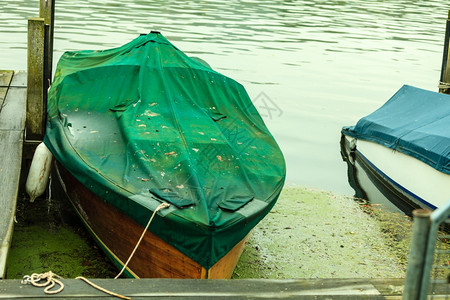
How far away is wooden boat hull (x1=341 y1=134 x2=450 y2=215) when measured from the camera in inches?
323

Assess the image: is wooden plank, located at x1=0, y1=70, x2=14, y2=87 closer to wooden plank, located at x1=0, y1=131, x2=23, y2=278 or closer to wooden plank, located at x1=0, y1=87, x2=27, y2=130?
wooden plank, located at x1=0, y1=87, x2=27, y2=130

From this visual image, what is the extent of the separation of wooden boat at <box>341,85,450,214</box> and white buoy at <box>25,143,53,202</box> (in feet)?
16.0

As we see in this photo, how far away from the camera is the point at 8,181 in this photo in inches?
239

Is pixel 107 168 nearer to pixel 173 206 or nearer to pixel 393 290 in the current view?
pixel 173 206

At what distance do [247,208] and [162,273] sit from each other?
0.90 meters

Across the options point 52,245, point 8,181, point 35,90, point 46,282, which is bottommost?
point 52,245

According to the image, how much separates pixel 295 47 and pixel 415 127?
12.6 m

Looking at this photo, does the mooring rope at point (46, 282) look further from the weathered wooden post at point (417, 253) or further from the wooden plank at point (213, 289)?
the weathered wooden post at point (417, 253)

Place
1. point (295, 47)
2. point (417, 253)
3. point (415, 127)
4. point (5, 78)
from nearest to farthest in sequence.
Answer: point (417, 253)
point (415, 127)
point (5, 78)
point (295, 47)

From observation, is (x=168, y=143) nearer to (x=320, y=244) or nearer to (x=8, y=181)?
(x=8, y=181)

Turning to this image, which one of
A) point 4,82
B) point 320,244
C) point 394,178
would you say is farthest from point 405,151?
point 4,82

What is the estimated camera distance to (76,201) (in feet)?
21.7

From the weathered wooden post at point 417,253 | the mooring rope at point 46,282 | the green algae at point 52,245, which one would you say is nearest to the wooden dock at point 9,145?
the mooring rope at point 46,282

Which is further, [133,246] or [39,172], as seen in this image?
[39,172]
